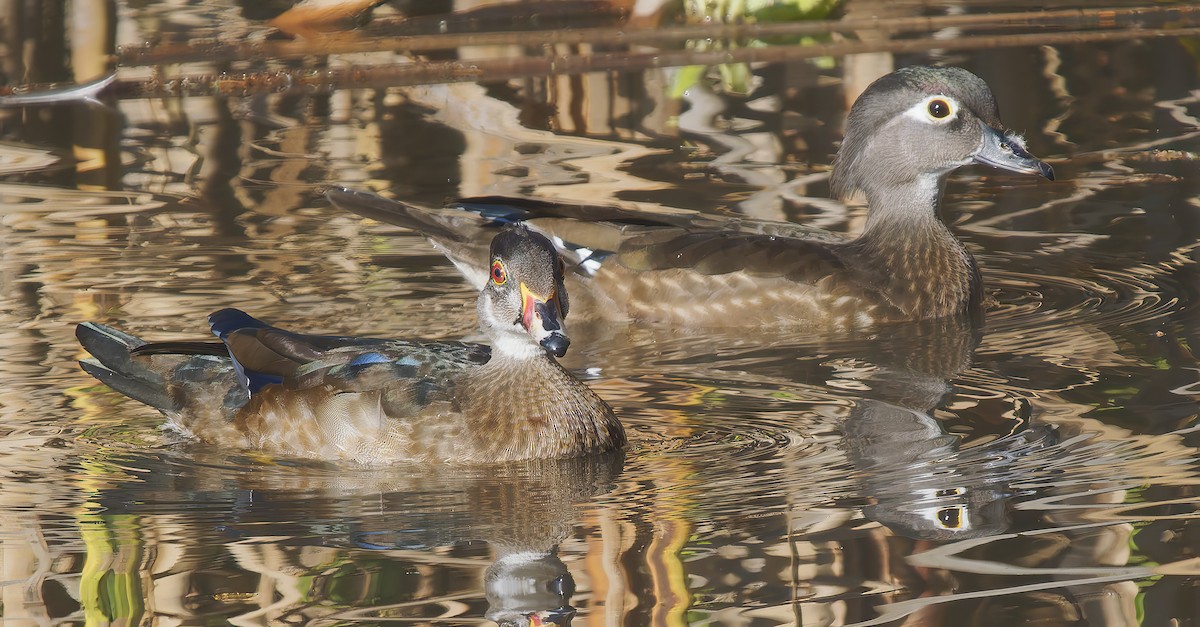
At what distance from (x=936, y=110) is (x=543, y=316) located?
337cm

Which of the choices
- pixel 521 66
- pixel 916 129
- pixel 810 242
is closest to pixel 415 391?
pixel 810 242

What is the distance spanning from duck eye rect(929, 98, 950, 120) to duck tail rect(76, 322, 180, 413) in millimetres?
3996

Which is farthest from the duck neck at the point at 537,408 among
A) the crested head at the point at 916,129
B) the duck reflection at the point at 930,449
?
the crested head at the point at 916,129

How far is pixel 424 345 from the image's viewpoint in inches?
264

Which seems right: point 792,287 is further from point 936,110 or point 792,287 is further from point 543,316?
point 543,316

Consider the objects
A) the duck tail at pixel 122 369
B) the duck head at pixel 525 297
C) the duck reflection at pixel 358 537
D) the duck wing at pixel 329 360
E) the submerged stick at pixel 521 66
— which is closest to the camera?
the duck reflection at pixel 358 537

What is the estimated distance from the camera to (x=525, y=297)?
6.32 meters

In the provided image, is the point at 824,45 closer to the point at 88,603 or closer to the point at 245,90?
the point at 245,90

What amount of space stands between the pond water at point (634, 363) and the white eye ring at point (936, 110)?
859mm

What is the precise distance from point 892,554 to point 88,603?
2.15 m

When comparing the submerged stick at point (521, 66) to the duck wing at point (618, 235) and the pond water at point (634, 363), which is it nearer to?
the pond water at point (634, 363)

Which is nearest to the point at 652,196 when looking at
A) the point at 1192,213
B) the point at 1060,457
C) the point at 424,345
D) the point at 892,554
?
the point at 1192,213

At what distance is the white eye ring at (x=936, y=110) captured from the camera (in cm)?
891

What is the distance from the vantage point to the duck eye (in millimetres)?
8945
